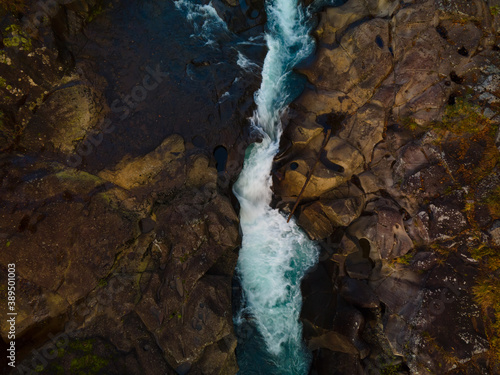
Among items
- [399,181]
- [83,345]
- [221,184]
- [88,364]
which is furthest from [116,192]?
[399,181]

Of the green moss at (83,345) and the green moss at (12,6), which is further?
the green moss at (12,6)

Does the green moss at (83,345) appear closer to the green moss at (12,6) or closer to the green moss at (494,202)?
the green moss at (12,6)

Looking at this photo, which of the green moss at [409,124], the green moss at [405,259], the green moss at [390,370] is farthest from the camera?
the green moss at [409,124]

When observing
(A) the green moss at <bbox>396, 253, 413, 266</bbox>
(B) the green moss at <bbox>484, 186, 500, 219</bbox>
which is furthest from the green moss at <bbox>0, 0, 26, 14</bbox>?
(B) the green moss at <bbox>484, 186, 500, 219</bbox>

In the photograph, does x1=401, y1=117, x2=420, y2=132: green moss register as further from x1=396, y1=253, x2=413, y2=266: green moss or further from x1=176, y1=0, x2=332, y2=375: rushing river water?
x1=396, y1=253, x2=413, y2=266: green moss

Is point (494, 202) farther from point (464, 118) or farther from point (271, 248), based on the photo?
point (271, 248)

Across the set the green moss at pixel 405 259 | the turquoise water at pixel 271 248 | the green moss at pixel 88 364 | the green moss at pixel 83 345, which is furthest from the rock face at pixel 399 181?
the green moss at pixel 83 345
